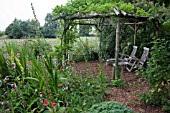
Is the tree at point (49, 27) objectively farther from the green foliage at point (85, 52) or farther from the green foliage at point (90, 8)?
the green foliage at point (85, 52)

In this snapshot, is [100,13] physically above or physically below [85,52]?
above

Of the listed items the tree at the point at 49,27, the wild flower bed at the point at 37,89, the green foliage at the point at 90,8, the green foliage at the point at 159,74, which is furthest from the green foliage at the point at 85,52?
the green foliage at the point at 159,74

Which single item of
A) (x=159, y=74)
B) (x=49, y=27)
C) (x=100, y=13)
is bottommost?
(x=159, y=74)

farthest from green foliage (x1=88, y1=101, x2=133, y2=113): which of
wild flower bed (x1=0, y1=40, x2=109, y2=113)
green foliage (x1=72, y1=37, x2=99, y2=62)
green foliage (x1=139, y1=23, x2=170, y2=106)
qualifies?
green foliage (x1=72, y1=37, x2=99, y2=62)

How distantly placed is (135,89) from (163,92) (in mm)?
1298

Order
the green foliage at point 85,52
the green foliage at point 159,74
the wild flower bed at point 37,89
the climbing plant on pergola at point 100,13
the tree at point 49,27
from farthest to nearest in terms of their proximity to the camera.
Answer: the green foliage at point 85,52, the climbing plant on pergola at point 100,13, the tree at point 49,27, the green foliage at point 159,74, the wild flower bed at point 37,89

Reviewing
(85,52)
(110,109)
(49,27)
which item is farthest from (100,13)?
(85,52)

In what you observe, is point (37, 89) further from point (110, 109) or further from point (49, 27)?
point (49, 27)

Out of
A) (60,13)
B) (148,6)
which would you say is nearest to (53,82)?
(60,13)

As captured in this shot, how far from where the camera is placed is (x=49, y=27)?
16.2 feet

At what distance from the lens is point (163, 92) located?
3475mm

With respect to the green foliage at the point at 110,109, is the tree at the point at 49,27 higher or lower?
higher

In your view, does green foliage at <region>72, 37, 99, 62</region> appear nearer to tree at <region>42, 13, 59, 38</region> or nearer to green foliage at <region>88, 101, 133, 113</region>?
tree at <region>42, 13, 59, 38</region>

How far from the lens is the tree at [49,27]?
4.51m
